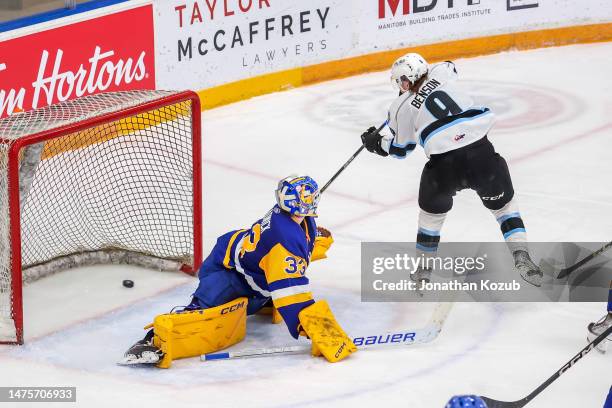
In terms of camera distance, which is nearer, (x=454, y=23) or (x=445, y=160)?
(x=445, y=160)

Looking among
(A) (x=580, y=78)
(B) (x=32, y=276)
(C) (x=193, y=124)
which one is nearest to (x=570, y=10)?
(A) (x=580, y=78)

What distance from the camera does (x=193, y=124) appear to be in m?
5.28

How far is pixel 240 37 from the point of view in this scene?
25.7ft

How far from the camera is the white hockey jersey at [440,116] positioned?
15.8 feet

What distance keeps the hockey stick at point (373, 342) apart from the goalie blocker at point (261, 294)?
0.07 meters

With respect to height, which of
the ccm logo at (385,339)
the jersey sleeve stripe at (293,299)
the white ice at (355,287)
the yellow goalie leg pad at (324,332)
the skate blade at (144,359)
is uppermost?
the jersey sleeve stripe at (293,299)

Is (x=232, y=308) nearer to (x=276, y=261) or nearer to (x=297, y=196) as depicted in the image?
(x=276, y=261)

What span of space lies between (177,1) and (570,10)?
335 cm

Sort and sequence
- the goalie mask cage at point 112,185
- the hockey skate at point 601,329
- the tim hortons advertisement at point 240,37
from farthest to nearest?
the tim hortons advertisement at point 240,37 < the goalie mask cage at point 112,185 < the hockey skate at point 601,329

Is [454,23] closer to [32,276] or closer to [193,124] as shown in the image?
[193,124]

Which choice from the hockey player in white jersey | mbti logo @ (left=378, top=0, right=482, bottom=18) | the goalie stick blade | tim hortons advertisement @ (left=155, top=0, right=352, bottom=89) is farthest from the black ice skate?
mbti logo @ (left=378, top=0, right=482, bottom=18)

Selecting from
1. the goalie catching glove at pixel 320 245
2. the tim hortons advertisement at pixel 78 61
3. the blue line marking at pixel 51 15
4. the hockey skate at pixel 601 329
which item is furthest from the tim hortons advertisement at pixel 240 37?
the hockey skate at pixel 601 329

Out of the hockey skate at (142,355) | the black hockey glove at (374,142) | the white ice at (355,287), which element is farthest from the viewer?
the black hockey glove at (374,142)

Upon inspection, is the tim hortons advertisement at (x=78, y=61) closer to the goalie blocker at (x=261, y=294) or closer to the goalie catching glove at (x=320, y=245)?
the goalie catching glove at (x=320, y=245)
